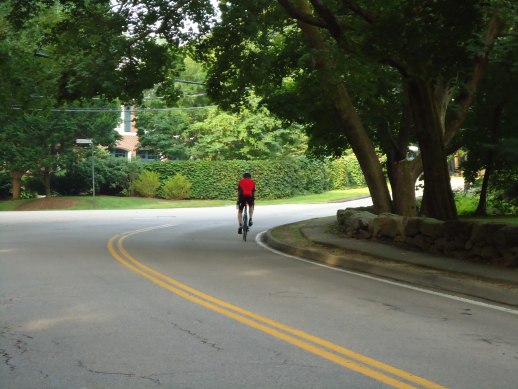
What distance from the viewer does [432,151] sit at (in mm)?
16688

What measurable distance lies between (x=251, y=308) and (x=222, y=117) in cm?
Result: 4231

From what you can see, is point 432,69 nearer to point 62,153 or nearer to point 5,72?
point 5,72

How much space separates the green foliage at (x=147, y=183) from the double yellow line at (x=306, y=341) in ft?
115

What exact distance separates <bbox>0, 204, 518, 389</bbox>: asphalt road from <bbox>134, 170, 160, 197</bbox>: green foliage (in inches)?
1276

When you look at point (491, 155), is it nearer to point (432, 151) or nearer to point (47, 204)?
point (432, 151)

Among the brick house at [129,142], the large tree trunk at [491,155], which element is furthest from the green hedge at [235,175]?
the large tree trunk at [491,155]

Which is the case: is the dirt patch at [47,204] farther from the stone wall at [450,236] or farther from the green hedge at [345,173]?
the stone wall at [450,236]

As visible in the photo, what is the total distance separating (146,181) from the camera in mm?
45688

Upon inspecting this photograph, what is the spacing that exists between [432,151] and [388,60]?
284 centimetres

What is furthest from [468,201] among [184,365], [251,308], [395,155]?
[184,365]

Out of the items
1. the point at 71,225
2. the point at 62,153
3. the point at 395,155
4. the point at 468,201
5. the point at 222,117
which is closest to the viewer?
the point at 395,155

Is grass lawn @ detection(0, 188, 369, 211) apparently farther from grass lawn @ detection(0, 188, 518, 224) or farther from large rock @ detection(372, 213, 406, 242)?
large rock @ detection(372, 213, 406, 242)

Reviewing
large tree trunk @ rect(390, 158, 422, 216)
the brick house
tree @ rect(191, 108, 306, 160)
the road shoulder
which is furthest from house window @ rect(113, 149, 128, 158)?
the road shoulder

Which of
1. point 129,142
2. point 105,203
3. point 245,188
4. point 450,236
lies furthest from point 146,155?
point 450,236
